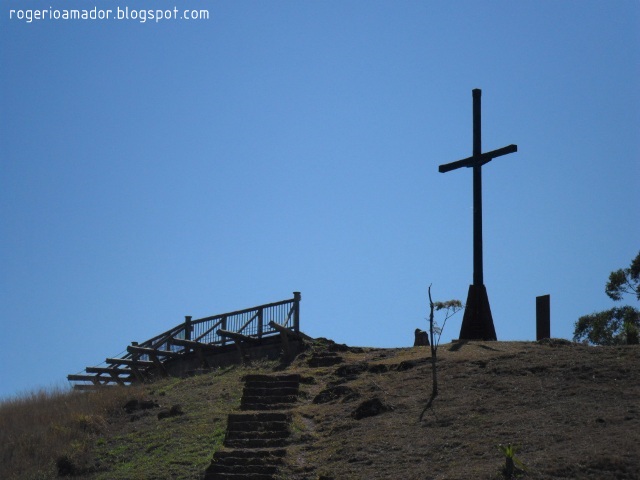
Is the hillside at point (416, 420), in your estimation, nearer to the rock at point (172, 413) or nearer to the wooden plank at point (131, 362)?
the rock at point (172, 413)

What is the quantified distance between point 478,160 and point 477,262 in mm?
2902

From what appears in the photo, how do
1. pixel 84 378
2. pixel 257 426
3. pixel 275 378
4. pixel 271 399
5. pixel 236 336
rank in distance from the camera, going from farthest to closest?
pixel 84 378
pixel 236 336
pixel 275 378
pixel 271 399
pixel 257 426

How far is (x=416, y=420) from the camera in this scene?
2023 centimetres

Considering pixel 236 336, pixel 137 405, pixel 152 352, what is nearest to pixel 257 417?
pixel 137 405

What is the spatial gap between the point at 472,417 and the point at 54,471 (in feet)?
31.6

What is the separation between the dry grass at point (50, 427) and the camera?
2323 cm

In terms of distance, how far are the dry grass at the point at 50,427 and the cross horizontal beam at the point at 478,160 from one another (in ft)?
35.8

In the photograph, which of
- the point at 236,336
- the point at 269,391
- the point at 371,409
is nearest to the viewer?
the point at 371,409

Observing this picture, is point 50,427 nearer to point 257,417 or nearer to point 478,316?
point 257,417

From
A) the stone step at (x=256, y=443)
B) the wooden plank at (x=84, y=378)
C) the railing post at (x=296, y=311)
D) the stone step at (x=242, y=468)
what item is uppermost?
the railing post at (x=296, y=311)

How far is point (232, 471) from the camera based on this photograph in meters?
19.9

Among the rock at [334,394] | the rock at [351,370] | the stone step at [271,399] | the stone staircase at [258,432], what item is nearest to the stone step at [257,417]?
the stone staircase at [258,432]

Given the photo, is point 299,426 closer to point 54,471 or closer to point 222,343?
point 54,471

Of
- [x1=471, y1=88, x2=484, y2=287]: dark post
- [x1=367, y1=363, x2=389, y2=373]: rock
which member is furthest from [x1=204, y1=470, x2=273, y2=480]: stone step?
[x1=471, y1=88, x2=484, y2=287]: dark post
